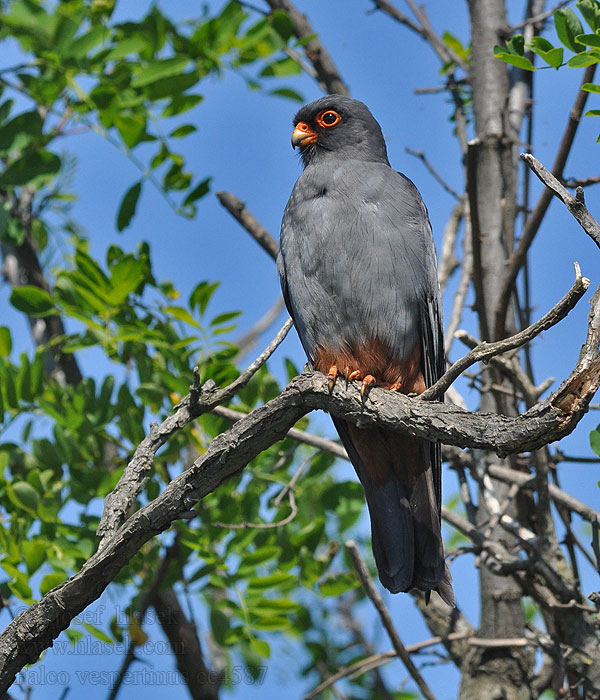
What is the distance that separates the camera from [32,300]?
15.0 ft

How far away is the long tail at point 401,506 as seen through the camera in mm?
3637

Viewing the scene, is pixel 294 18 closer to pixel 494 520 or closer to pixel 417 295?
pixel 417 295

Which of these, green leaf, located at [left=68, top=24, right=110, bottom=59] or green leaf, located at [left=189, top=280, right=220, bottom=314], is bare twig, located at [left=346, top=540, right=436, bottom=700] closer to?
green leaf, located at [left=189, top=280, right=220, bottom=314]

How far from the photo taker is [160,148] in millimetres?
5156

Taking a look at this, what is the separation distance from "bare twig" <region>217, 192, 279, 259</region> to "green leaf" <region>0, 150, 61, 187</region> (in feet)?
3.28

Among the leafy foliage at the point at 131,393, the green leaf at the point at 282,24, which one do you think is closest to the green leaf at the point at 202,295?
the leafy foliage at the point at 131,393

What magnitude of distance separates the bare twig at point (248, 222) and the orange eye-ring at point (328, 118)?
726mm

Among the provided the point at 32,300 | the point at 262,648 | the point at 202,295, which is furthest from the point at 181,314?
the point at 262,648

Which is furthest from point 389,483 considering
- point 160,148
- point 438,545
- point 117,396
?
point 160,148

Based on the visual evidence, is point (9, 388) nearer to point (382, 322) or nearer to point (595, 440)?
point (382, 322)

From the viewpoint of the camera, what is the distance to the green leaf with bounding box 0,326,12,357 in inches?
182

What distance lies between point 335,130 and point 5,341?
219 centimetres

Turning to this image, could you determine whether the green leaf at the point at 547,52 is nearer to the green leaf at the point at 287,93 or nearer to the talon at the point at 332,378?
the talon at the point at 332,378

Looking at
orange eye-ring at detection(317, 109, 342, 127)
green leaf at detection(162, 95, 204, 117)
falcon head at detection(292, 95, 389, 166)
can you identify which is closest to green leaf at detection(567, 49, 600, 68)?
falcon head at detection(292, 95, 389, 166)
